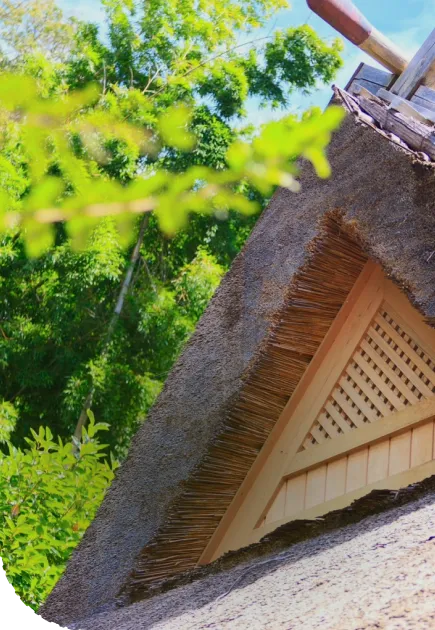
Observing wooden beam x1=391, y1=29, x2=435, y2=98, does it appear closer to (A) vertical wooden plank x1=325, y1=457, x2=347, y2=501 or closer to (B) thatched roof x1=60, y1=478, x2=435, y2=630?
(A) vertical wooden plank x1=325, y1=457, x2=347, y2=501

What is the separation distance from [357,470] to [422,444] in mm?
244

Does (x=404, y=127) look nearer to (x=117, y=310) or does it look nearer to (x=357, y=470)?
(x=357, y=470)

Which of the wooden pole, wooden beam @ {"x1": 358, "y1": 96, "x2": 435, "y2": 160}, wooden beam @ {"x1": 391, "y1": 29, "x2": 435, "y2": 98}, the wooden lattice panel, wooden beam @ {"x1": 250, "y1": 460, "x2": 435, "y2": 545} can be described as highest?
the wooden pole

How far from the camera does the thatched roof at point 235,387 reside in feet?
8.13

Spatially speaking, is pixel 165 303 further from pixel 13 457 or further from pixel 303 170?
pixel 303 170

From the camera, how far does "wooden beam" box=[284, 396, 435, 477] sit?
2.34 m

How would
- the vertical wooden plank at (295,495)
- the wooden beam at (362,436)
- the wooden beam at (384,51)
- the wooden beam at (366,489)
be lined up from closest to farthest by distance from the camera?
1. the wooden beam at (366,489)
2. the wooden beam at (362,436)
3. the vertical wooden plank at (295,495)
4. the wooden beam at (384,51)

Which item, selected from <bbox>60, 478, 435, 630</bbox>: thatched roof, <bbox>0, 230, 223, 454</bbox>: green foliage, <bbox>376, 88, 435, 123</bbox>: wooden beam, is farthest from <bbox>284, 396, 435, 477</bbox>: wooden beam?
<bbox>0, 230, 223, 454</bbox>: green foliage

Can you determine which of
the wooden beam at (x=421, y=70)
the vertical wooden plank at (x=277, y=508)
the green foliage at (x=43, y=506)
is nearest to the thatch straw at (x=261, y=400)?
the vertical wooden plank at (x=277, y=508)

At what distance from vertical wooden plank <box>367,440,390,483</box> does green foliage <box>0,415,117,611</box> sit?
52.3 inches

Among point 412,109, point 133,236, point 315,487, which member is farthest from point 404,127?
point 133,236

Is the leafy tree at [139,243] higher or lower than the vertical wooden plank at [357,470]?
higher

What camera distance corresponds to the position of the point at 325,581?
147cm

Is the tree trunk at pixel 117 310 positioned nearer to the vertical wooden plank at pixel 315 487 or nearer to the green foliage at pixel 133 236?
the green foliage at pixel 133 236
